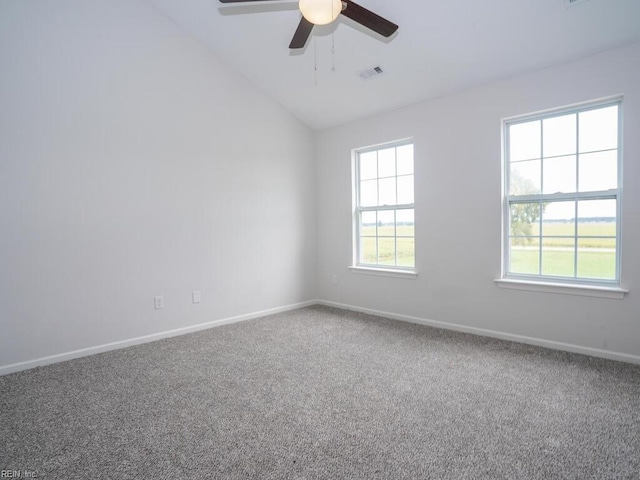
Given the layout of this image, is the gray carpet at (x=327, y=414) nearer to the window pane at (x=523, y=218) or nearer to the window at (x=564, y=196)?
the window at (x=564, y=196)

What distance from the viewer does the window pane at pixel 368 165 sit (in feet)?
14.3

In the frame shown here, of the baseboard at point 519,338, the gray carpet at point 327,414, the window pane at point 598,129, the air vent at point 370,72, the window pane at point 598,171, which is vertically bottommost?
the gray carpet at point 327,414

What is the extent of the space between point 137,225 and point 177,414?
194 centimetres

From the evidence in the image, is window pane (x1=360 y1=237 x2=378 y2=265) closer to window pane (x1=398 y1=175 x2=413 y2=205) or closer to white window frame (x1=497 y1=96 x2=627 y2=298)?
window pane (x1=398 y1=175 x2=413 y2=205)

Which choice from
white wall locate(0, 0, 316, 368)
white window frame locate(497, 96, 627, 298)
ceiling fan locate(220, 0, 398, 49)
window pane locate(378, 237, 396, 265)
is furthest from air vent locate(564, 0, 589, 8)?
white wall locate(0, 0, 316, 368)

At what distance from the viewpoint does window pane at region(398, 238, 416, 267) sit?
3984 mm

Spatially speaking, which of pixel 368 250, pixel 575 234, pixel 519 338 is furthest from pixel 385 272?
→ pixel 575 234

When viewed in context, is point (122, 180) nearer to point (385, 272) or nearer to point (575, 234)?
point (385, 272)

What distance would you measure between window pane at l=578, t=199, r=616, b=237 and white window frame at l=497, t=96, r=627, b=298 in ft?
0.14

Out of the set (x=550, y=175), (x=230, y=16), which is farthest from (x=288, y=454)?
(x=230, y=16)

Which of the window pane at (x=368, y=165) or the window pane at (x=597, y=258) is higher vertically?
the window pane at (x=368, y=165)

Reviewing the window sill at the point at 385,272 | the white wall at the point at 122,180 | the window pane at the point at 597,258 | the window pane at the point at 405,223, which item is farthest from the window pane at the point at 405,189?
the window pane at the point at 597,258

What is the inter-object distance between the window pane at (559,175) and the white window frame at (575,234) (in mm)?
44

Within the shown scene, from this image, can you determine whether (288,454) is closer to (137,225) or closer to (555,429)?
(555,429)
